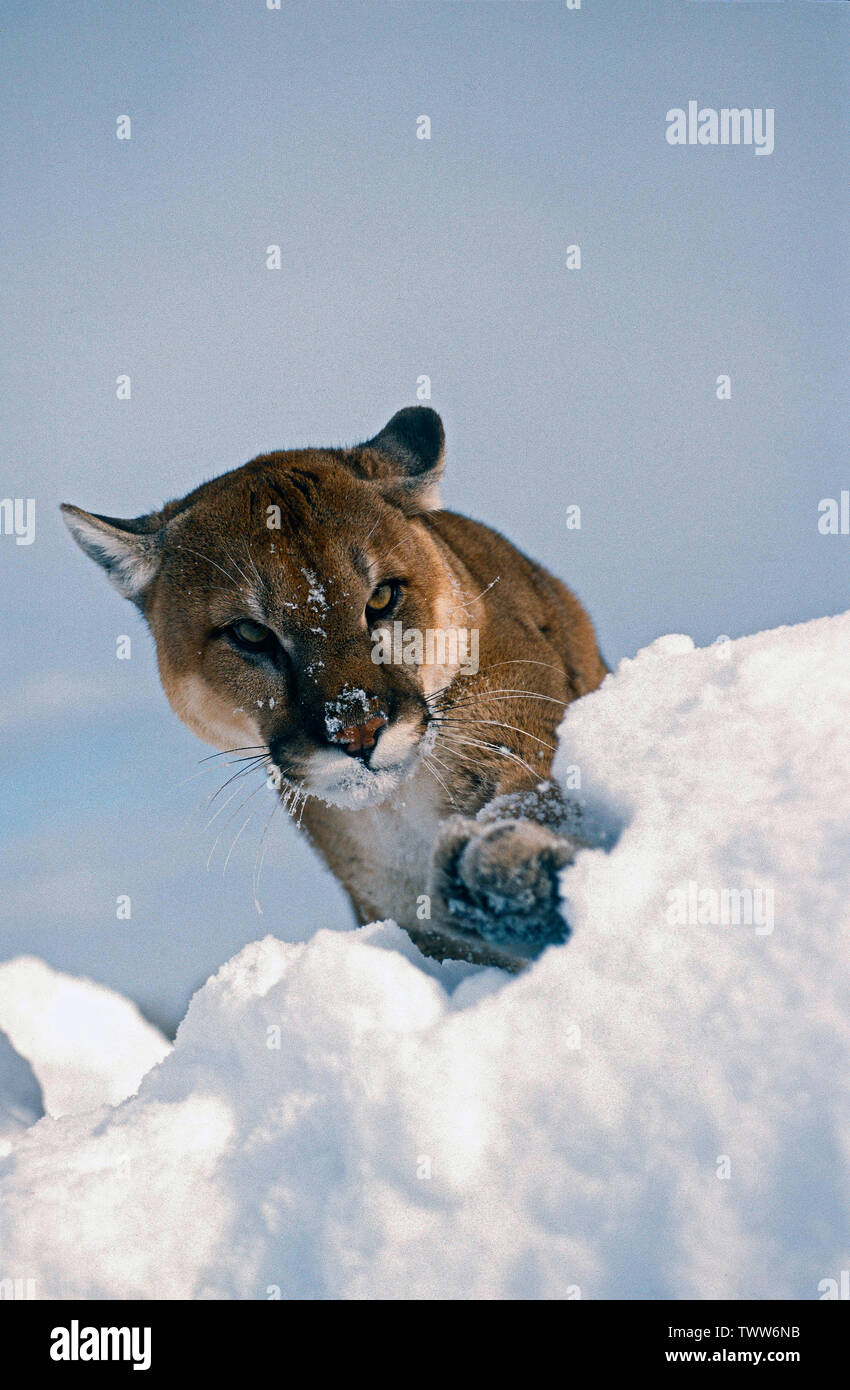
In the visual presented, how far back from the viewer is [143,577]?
4.11 metres

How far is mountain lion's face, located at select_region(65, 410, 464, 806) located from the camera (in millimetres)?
3252

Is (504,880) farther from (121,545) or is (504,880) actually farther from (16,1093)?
(16,1093)

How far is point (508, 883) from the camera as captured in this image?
2.40m

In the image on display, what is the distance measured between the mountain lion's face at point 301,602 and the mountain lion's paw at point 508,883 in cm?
75

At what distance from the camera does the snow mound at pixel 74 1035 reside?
5.57m

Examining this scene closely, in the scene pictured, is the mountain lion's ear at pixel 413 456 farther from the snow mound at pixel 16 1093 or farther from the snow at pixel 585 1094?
the snow mound at pixel 16 1093

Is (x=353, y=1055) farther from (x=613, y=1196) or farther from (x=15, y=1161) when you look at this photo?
(x=15, y=1161)

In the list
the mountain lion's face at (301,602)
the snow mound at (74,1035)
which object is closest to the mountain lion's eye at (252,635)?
the mountain lion's face at (301,602)

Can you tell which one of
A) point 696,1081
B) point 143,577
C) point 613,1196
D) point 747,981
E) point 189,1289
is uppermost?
point 143,577

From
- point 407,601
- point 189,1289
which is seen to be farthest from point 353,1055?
point 407,601

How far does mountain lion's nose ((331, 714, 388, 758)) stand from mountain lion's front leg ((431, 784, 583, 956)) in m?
0.56

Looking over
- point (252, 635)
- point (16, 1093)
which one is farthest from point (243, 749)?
point (16, 1093)

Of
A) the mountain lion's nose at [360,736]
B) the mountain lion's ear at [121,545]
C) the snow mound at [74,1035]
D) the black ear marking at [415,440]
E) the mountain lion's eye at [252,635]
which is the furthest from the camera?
the snow mound at [74,1035]
